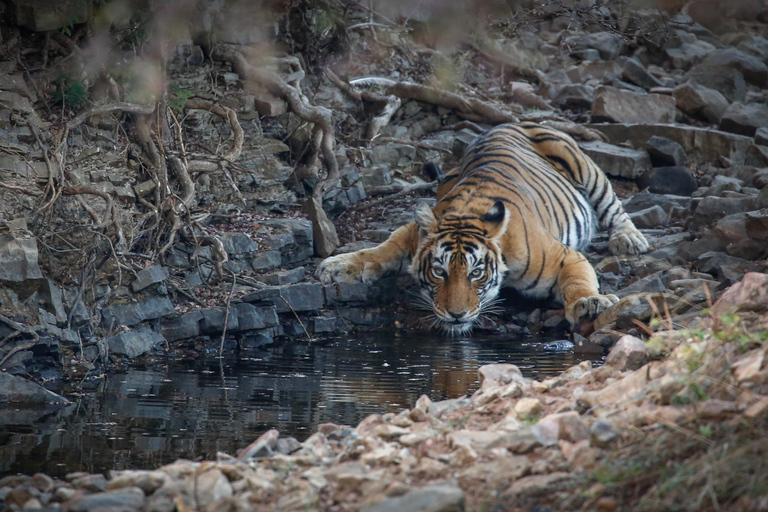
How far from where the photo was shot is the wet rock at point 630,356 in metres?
3.43

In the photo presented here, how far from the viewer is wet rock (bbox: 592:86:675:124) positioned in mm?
10438

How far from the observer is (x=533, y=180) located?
286 inches

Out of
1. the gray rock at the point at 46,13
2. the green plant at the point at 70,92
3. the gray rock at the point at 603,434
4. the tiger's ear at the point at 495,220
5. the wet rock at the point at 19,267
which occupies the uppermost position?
the gray rock at the point at 46,13

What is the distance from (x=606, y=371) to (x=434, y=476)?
3.85ft

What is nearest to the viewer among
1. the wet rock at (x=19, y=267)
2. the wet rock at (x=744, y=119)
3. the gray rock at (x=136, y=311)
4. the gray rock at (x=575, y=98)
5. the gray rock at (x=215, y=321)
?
the wet rock at (x=19, y=267)

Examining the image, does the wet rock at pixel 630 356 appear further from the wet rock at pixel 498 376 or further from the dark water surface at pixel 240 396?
the dark water surface at pixel 240 396

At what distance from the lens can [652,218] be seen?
7879 mm

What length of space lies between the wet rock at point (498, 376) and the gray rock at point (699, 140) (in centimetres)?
660

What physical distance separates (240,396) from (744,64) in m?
11.1

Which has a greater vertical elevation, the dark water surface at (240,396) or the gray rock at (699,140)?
the gray rock at (699,140)

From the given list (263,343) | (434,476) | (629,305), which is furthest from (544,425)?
(263,343)

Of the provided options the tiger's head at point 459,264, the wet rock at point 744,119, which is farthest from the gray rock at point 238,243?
the wet rock at point 744,119

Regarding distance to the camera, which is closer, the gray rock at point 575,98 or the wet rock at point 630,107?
the wet rock at point 630,107

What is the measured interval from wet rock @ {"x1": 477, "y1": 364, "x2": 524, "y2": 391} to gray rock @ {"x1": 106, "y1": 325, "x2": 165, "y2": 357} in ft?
8.19
